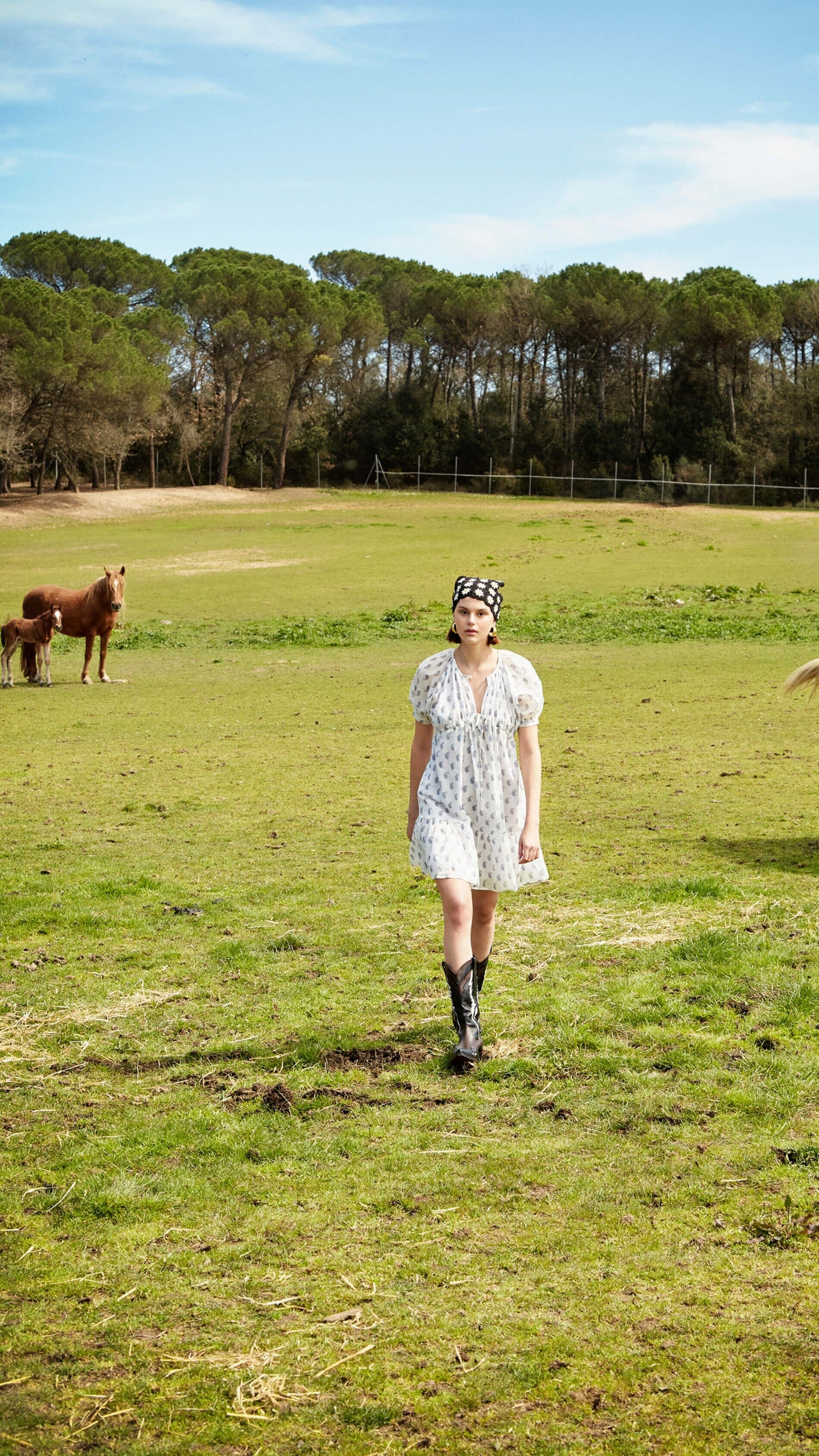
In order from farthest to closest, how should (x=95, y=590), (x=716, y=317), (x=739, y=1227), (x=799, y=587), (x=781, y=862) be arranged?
(x=716, y=317) < (x=799, y=587) < (x=95, y=590) < (x=781, y=862) < (x=739, y=1227)

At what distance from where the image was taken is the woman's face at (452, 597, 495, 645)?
5.13 metres

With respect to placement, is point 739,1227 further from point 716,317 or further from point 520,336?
point 520,336

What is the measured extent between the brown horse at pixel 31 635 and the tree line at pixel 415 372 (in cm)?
3977

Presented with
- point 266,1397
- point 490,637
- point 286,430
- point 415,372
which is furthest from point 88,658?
point 415,372

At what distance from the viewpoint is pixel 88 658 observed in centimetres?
1895

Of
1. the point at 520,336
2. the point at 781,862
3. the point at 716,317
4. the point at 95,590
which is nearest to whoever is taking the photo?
the point at 781,862

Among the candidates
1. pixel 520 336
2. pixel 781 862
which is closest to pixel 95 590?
pixel 781 862

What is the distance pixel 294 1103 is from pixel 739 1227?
1759 mm

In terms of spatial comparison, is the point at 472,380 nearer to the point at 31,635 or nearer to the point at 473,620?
the point at 31,635

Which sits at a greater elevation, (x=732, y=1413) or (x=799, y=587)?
(x=799, y=587)

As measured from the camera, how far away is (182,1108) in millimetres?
4672

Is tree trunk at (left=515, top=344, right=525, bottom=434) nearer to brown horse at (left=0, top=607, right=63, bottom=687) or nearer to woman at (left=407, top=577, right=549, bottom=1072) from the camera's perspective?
brown horse at (left=0, top=607, right=63, bottom=687)

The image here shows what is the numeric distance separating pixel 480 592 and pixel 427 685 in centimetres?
46

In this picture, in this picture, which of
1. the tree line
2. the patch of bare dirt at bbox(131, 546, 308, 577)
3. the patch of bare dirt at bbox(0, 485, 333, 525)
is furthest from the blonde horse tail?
the tree line
